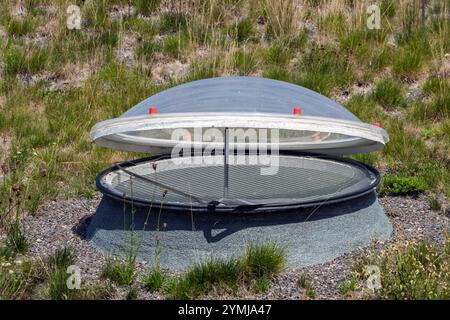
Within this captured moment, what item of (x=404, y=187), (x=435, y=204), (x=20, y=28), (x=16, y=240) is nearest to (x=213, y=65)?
(x=20, y=28)

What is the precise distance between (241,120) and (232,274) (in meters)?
0.97

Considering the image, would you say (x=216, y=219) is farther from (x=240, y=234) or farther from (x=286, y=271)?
(x=286, y=271)

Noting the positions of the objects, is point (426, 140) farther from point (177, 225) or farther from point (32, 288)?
point (32, 288)

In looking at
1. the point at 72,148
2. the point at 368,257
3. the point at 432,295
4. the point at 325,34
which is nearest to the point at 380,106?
the point at 325,34

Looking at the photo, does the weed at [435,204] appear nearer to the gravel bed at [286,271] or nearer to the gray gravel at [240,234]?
the gravel bed at [286,271]

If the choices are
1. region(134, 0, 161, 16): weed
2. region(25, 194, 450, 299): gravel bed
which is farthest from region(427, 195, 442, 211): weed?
region(134, 0, 161, 16): weed

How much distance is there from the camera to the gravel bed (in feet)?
16.7

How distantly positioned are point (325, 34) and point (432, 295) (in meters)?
6.41

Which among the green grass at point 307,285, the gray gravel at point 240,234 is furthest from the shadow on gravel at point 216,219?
the green grass at point 307,285

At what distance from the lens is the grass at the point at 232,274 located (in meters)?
4.94

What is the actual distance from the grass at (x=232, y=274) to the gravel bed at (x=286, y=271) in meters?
0.06

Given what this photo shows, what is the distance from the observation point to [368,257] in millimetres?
5352

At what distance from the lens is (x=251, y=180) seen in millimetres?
7090

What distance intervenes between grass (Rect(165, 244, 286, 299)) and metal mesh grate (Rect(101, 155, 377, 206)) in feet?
3.30
